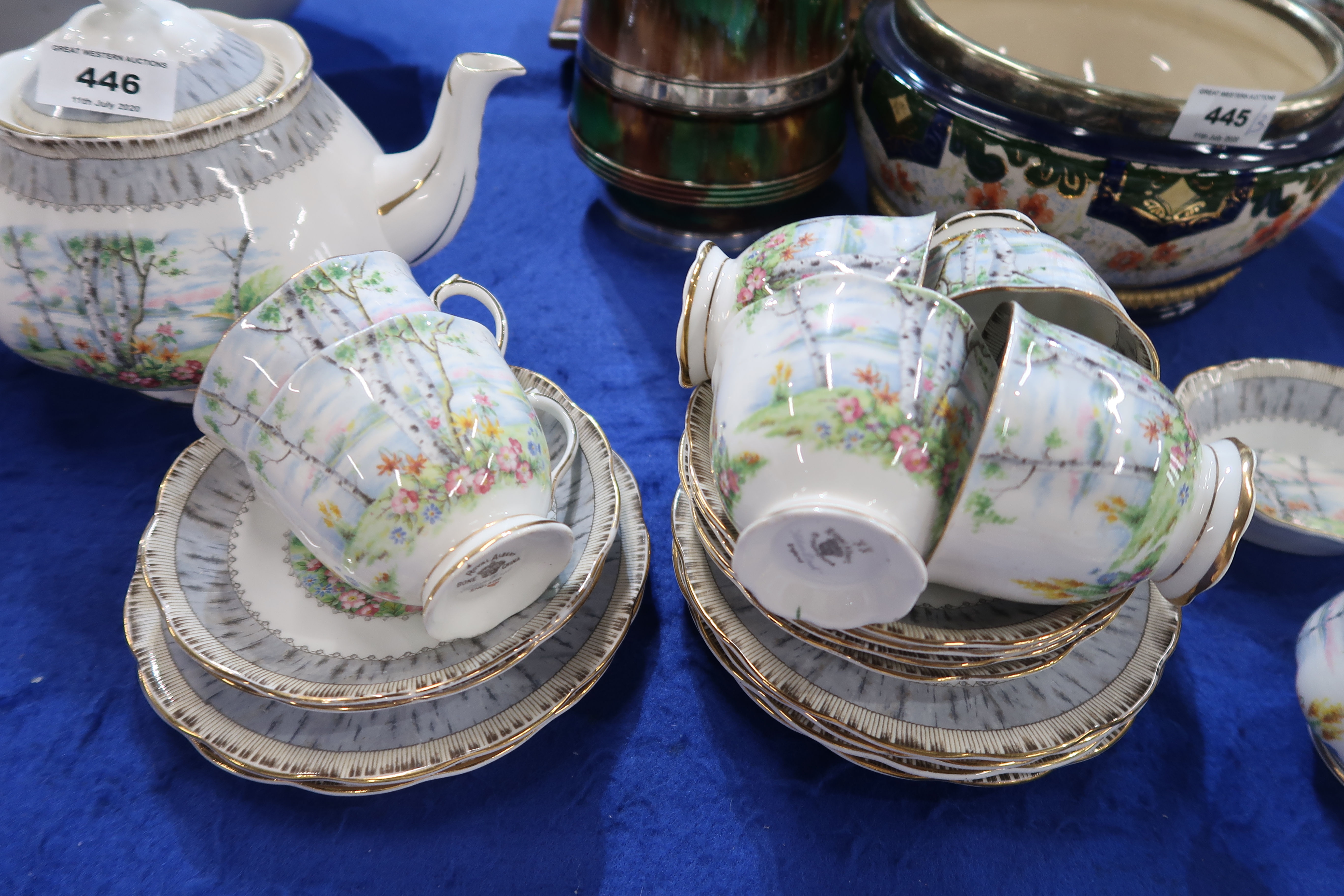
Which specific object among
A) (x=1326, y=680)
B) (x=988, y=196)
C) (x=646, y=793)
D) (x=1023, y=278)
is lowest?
(x=646, y=793)

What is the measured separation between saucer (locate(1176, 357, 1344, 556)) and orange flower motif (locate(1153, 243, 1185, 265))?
119 millimetres

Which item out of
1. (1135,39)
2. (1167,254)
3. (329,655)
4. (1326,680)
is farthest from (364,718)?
(1135,39)

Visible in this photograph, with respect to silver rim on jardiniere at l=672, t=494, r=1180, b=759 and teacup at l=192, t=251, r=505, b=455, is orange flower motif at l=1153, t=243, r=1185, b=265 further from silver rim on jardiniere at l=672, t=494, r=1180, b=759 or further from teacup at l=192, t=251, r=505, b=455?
teacup at l=192, t=251, r=505, b=455

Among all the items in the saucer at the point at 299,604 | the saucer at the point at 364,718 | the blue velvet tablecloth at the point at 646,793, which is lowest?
the blue velvet tablecloth at the point at 646,793

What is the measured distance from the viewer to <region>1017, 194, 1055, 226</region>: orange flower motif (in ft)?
2.88

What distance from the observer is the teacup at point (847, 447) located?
1.56 ft

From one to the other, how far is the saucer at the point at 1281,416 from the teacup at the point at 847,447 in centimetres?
49

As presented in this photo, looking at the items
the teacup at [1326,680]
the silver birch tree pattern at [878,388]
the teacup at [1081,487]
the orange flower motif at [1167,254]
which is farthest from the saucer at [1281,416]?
the silver birch tree pattern at [878,388]

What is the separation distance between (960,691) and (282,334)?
1.64ft

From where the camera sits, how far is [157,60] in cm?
66

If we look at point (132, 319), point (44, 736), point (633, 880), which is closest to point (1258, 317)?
point (633, 880)

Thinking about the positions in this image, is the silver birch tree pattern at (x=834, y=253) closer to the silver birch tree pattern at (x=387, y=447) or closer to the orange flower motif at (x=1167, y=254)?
the silver birch tree pattern at (x=387, y=447)

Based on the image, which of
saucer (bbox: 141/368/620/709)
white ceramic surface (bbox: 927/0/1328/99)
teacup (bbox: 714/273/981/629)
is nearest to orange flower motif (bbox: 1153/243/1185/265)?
white ceramic surface (bbox: 927/0/1328/99)

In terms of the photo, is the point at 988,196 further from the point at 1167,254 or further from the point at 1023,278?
the point at 1023,278
